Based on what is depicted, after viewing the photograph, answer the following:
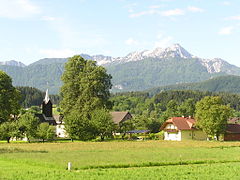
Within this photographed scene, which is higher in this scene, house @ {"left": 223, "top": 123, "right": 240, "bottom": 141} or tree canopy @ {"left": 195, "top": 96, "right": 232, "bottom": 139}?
tree canopy @ {"left": 195, "top": 96, "right": 232, "bottom": 139}

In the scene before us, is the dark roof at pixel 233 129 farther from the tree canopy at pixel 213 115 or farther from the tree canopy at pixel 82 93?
the tree canopy at pixel 82 93

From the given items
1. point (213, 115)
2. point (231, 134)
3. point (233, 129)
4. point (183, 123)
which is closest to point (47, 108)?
point (183, 123)

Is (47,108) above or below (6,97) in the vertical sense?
below

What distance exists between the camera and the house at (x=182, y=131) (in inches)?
3482

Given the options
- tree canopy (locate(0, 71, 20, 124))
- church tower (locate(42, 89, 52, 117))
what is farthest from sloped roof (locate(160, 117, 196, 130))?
tree canopy (locate(0, 71, 20, 124))

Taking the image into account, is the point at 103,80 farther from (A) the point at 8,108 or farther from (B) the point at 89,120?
(A) the point at 8,108

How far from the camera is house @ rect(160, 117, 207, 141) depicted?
88.4m

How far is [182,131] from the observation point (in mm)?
88500

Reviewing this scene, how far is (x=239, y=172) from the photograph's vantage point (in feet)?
94.7

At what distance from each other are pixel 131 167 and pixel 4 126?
4253 centimetres

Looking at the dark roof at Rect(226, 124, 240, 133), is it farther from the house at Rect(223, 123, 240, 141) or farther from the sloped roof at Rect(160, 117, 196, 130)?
the sloped roof at Rect(160, 117, 196, 130)

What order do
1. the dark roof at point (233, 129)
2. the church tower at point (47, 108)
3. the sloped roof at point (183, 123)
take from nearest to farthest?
the dark roof at point (233, 129) < the sloped roof at point (183, 123) < the church tower at point (47, 108)

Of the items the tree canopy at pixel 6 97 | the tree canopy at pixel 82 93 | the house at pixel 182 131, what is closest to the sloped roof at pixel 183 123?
the house at pixel 182 131

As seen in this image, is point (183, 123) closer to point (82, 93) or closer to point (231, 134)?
point (231, 134)
